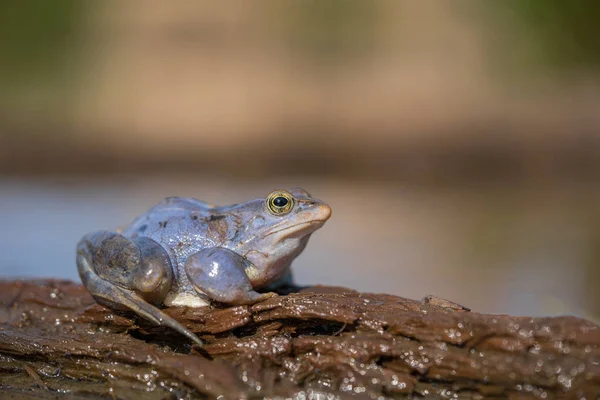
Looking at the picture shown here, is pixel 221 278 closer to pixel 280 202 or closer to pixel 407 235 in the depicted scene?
pixel 280 202

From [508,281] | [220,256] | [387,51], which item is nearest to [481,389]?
[220,256]

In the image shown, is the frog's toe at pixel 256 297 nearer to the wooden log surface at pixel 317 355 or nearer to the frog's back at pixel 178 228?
the wooden log surface at pixel 317 355

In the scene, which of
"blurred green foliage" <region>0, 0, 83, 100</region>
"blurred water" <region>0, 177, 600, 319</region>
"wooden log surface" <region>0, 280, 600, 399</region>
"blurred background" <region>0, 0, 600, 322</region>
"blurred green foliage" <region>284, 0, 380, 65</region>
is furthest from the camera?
"blurred green foliage" <region>0, 0, 83, 100</region>

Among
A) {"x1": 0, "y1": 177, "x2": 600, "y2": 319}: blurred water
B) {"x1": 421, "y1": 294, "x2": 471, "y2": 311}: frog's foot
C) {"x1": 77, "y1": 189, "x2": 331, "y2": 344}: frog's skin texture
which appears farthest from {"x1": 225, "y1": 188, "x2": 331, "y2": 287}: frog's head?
{"x1": 0, "y1": 177, "x2": 600, "y2": 319}: blurred water

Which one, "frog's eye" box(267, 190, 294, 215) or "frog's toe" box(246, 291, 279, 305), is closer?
"frog's toe" box(246, 291, 279, 305)

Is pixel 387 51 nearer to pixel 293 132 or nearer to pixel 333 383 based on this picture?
pixel 293 132

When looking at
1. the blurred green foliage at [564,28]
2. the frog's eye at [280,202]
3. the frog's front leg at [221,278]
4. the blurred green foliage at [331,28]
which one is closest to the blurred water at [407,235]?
the frog's eye at [280,202]

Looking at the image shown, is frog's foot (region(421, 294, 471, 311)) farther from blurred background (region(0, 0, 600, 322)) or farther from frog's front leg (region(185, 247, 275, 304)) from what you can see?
blurred background (region(0, 0, 600, 322))

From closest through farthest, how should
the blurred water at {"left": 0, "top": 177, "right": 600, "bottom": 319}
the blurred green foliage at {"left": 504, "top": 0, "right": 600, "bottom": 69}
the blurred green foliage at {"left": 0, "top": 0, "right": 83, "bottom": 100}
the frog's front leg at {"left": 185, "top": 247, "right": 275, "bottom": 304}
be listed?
the frog's front leg at {"left": 185, "top": 247, "right": 275, "bottom": 304} → the blurred water at {"left": 0, "top": 177, "right": 600, "bottom": 319} → the blurred green foliage at {"left": 504, "top": 0, "right": 600, "bottom": 69} → the blurred green foliage at {"left": 0, "top": 0, "right": 83, "bottom": 100}
